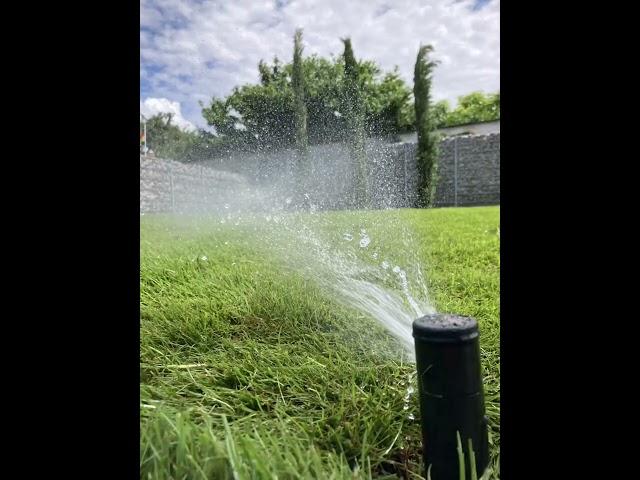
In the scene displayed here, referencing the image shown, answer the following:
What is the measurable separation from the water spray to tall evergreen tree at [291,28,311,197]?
2.56 meters

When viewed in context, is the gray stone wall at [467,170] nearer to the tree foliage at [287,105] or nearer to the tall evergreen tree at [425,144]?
the tall evergreen tree at [425,144]

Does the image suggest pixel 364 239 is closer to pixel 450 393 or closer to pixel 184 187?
pixel 450 393

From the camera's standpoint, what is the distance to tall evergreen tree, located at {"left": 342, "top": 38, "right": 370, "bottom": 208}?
15.1 feet

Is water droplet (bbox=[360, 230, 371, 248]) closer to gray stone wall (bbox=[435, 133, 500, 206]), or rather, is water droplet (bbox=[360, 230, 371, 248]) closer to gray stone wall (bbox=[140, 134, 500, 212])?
gray stone wall (bbox=[140, 134, 500, 212])

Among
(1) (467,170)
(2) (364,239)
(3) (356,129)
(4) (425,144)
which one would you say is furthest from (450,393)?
(1) (467,170)

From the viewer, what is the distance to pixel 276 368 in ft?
6.10

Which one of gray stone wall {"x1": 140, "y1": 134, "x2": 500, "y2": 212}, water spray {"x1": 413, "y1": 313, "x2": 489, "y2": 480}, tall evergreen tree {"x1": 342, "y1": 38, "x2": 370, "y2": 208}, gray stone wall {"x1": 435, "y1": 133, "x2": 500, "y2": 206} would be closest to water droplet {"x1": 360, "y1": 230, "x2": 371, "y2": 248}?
gray stone wall {"x1": 140, "y1": 134, "x2": 500, "y2": 212}

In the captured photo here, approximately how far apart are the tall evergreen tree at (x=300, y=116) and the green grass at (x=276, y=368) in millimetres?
1377

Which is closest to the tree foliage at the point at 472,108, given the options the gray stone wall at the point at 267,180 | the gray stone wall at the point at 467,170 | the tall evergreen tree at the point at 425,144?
the gray stone wall at the point at 467,170

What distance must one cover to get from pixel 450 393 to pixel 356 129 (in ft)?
14.7

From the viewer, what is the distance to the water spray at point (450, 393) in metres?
1.13
